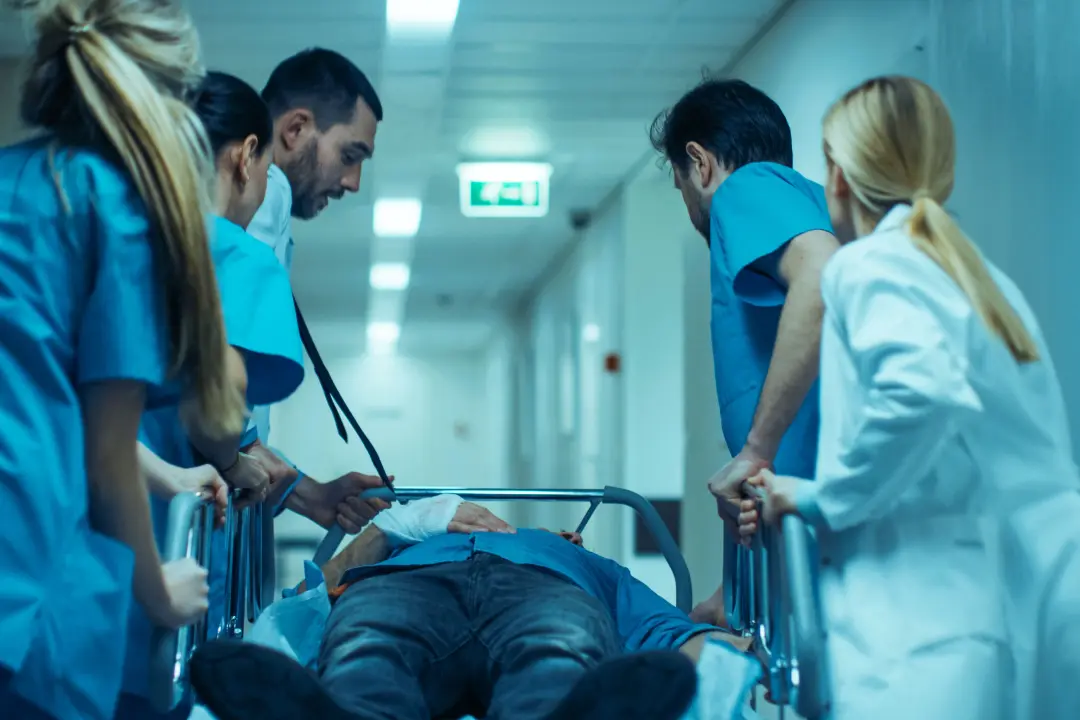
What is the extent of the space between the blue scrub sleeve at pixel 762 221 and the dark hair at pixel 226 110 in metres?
0.83

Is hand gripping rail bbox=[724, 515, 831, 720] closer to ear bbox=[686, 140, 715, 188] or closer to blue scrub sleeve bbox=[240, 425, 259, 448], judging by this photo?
ear bbox=[686, 140, 715, 188]

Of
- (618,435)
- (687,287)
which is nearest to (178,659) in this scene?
(687,287)

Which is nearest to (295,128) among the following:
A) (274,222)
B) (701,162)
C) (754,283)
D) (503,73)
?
(274,222)

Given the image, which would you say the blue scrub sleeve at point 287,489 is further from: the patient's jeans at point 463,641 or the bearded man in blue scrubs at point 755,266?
the bearded man in blue scrubs at point 755,266

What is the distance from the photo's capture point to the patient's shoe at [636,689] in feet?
4.44

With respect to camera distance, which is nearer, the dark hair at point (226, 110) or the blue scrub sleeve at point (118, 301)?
the blue scrub sleeve at point (118, 301)

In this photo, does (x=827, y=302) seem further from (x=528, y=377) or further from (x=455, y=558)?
(x=528, y=377)

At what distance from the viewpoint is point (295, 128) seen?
2.83 m

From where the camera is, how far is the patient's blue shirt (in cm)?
201

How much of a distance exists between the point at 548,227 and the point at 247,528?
19.1ft

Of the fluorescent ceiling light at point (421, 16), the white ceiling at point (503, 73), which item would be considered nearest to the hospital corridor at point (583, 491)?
the white ceiling at point (503, 73)

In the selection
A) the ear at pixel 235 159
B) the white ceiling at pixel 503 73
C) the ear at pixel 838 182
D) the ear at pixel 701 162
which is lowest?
the ear at pixel 838 182

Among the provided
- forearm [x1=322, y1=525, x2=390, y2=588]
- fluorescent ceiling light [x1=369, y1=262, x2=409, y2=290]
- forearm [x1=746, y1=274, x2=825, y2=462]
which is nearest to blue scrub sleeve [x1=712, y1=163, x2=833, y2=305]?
forearm [x1=746, y1=274, x2=825, y2=462]

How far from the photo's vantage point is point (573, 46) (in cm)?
437
